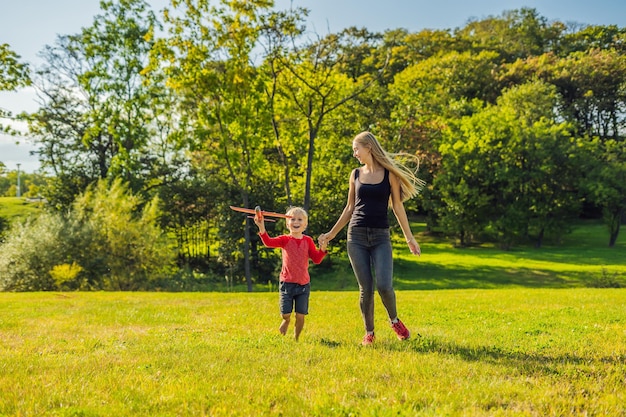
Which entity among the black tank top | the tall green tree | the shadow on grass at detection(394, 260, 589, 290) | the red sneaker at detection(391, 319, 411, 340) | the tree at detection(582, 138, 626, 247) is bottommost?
the shadow on grass at detection(394, 260, 589, 290)

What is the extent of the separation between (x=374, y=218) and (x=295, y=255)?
4.38 feet

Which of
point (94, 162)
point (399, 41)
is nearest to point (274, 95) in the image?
point (94, 162)

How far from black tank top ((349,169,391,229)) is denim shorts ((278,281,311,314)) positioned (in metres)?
1.31

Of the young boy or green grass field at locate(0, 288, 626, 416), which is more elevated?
the young boy

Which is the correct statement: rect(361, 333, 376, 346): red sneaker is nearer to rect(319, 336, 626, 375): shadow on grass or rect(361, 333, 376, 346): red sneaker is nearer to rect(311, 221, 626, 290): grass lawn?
rect(319, 336, 626, 375): shadow on grass

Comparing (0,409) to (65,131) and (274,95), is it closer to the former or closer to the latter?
(274,95)

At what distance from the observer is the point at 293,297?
24.6 ft

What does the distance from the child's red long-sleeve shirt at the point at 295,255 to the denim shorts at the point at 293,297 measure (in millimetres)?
74

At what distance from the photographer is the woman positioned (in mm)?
6730

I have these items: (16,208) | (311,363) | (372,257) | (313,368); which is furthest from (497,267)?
(16,208)

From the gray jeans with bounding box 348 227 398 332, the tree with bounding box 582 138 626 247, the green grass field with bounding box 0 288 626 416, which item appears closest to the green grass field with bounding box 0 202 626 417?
the green grass field with bounding box 0 288 626 416

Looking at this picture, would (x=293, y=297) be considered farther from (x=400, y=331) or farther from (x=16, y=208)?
(x=16, y=208)

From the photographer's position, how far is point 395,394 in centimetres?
454

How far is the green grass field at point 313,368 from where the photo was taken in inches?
169
